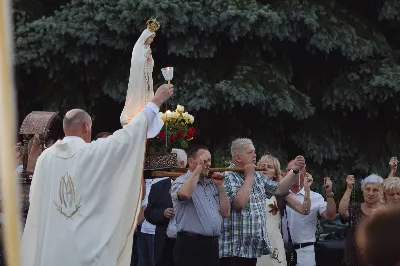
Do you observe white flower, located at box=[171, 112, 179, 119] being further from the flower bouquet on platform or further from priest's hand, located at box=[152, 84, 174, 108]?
priest's hand, located at box=[152, 84, 174, 108]

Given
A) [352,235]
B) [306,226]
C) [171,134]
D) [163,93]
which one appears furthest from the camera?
[306,226]

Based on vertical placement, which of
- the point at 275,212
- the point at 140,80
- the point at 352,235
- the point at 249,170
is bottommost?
the point at 352,235

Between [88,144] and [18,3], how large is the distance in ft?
26.9

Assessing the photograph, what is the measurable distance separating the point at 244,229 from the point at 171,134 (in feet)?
3.72

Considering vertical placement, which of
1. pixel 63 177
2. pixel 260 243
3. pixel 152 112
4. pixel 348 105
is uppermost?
pixel 348 105

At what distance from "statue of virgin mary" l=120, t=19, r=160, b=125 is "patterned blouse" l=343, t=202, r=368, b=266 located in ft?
8.93

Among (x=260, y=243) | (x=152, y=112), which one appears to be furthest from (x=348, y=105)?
(x=152, y=112)

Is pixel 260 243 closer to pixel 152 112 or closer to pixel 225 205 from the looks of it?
pixel 225 205

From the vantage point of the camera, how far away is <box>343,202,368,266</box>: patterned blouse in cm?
865

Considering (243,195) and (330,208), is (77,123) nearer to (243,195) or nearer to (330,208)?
(243,195)

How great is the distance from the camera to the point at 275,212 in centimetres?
923

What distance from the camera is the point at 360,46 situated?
13.9 metres

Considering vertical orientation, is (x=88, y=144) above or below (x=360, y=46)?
below

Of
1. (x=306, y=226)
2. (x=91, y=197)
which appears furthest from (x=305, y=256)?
(x=91, y=197)
